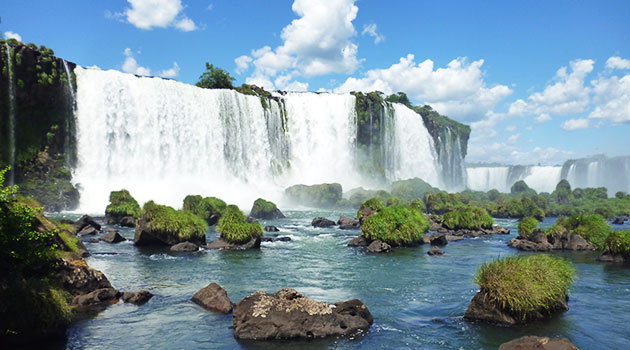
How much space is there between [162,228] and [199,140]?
36.4 meters

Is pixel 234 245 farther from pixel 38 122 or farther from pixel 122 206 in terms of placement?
pixel 38 122

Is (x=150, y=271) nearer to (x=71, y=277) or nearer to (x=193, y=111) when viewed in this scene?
(x=71, y=277)

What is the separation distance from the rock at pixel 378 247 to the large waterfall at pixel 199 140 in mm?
31260

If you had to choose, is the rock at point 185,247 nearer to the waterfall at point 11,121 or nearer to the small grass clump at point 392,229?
the small grass clump at point 392,229

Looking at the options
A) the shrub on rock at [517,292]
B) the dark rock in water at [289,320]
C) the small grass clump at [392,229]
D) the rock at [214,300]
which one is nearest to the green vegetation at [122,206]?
the small grass clump at [392,229]

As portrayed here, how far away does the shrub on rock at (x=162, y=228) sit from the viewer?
78.7 feet

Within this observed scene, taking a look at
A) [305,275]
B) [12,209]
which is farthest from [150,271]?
[12,209]

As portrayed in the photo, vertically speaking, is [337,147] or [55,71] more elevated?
[55,71]

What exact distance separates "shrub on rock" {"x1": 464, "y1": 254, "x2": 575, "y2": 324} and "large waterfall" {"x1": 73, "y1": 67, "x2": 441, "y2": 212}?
4244 centimetres

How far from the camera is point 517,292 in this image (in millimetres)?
11586

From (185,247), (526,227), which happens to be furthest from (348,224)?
(185,247)

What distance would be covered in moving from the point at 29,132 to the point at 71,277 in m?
43.5

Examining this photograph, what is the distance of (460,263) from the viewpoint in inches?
840

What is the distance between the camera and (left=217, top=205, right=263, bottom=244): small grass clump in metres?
24.9
